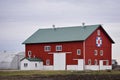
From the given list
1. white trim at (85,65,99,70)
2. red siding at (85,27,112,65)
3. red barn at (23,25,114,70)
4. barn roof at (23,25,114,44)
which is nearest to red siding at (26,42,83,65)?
red barn at (23,25,114,70)

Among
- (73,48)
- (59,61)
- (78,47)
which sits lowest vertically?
(59,61)

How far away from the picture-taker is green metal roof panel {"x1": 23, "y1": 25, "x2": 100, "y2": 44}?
258ft

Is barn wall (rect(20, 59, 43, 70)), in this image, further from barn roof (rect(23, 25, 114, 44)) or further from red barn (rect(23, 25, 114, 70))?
barn roof (rect(23, 25, 114, 44))

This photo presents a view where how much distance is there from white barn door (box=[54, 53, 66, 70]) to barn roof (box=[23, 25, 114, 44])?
2868mm

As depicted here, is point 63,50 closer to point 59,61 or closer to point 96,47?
point 59,61

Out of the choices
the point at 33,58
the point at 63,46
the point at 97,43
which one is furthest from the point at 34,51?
the point at 97,43

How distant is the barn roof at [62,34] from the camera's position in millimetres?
78537

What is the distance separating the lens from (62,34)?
270 ft

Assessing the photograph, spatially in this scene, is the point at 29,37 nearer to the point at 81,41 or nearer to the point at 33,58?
the point at 33,58

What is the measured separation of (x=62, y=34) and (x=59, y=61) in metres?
5.77

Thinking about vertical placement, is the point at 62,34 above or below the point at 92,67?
above

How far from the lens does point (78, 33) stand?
79.6 m

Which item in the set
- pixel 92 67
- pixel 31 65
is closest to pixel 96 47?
pixel 92 67

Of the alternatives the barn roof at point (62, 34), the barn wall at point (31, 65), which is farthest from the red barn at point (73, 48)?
the barn wall at point (31, 65)
